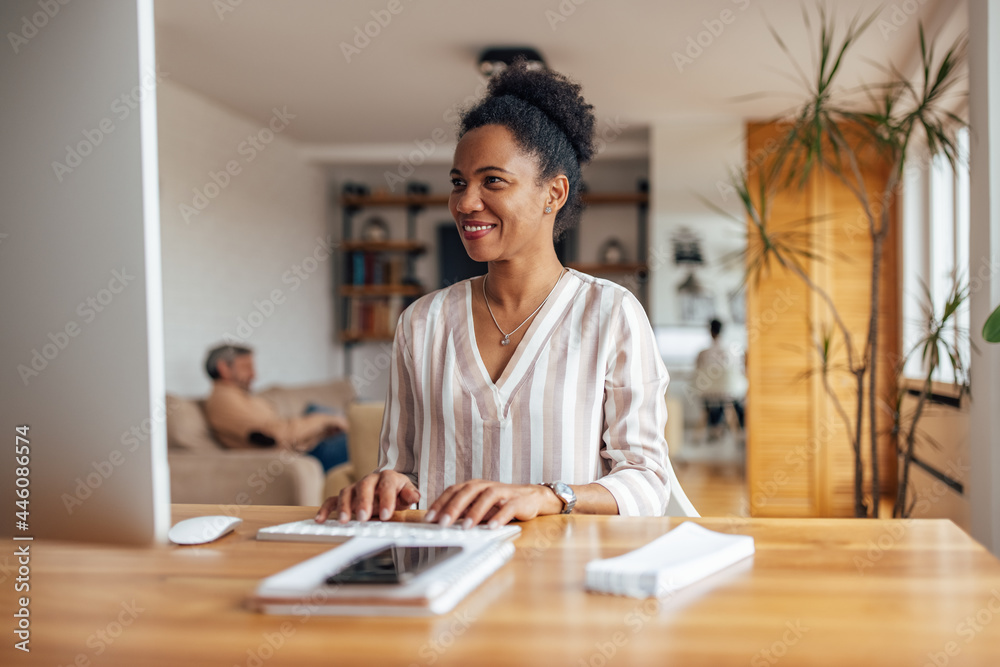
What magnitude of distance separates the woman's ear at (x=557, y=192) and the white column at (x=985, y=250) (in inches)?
73.7

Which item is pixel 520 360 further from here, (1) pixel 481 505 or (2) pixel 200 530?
(2) pixel 200 530

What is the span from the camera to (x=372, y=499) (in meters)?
1.02

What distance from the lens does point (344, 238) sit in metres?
7.63

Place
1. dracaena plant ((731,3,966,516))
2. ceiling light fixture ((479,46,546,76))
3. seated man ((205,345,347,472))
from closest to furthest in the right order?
1. dracaena plant ((731,3,966,516))
2. seated man ((205,345,347,472))
3. ceiling light fixture ((479,46,546,76))

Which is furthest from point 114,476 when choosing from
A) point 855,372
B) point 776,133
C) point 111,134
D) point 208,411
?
point 776,133

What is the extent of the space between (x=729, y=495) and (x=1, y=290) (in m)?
5.30

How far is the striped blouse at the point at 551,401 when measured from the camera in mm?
1355

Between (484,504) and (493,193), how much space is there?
2.02ft

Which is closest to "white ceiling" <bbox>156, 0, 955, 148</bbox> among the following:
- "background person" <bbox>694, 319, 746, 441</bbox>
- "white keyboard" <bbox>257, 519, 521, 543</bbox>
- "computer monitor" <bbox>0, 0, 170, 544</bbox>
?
"background person" <bbox>694, 319, 746, 441</bbox>

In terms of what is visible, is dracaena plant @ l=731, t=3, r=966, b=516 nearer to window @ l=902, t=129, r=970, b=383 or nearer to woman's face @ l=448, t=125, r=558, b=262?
window @ l=902, t=129, r=970, b=383

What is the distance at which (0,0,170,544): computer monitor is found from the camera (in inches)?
28.6

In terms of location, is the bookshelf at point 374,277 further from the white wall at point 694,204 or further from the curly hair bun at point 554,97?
the curly hair bun at point 554,97

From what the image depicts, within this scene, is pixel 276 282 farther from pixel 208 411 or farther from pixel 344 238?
pixel 208 411

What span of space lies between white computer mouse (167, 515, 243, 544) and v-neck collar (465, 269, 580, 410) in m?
0.54
